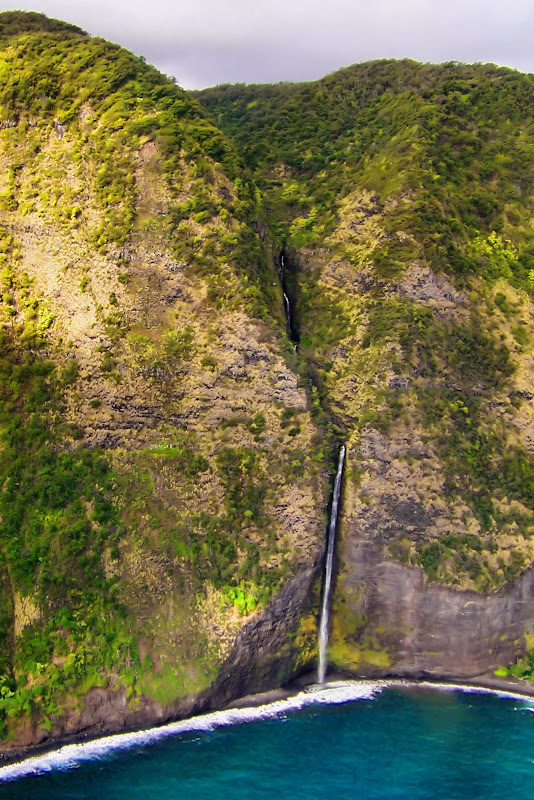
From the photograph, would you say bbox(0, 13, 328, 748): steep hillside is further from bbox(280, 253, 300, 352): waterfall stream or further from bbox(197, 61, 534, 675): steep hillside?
bbox(197, 61, 534, 675): steep hillside

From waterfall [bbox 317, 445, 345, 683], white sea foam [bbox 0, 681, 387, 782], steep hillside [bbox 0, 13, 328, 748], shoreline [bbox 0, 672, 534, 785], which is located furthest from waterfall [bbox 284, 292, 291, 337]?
white sea foam [bbox 0, 681, 387, 782]

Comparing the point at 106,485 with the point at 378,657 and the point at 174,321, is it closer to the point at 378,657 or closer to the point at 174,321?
the point at 174,321

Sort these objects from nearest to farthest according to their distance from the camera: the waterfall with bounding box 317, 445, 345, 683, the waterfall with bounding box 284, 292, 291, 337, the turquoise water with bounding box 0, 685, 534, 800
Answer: the turquoise water with bounding box 0, 685, 534, 800
the waterfall with bounding box 317, 445, 345, 683
the waterfall with bounding box 284, 292, 291, 337

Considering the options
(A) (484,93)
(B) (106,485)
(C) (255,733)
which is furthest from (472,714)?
(A) (484,93)

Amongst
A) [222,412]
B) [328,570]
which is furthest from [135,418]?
[328,570]

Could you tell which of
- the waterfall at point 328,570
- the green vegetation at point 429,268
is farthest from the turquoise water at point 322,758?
the green vegetation at point 429,268

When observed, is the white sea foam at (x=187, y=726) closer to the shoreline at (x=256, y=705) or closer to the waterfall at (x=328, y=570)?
the shoreline at (x=256, y=705)

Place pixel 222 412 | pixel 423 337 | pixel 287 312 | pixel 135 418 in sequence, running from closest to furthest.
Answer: pixel 135 418
pixel 222 412
pixel 423 337
pixel 287 312

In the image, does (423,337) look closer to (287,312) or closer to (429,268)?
(429,268)
